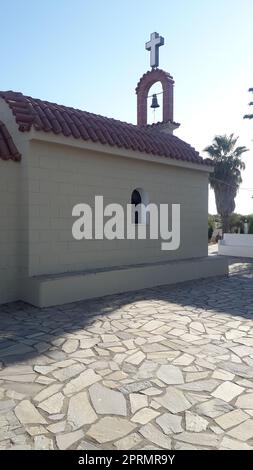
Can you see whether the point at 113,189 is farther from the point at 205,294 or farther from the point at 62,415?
the point at 62,415

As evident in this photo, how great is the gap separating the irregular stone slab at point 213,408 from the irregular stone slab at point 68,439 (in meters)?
1.08

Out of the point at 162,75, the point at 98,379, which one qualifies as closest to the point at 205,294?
the point at 98,379

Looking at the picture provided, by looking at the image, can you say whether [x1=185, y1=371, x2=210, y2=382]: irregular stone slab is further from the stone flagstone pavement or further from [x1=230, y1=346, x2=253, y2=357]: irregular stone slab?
[x1=230, y1=346, x2=253, y2=357]: irregular stone slab

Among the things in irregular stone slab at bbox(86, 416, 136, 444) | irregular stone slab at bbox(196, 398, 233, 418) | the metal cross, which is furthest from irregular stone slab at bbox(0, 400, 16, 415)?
the metal cross

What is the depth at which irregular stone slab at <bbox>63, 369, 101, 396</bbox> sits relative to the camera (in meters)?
3.56

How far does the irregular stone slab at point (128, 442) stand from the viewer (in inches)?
105

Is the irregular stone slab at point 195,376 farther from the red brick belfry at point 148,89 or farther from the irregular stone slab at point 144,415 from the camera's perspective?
the red brick belfry at point 148,89

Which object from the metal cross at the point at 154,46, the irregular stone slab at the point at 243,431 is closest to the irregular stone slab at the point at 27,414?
the irregular stone slab at the point at 243,431

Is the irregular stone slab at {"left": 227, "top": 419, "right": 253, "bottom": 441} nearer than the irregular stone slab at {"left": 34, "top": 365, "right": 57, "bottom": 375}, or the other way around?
the irregular stone slab at {"left": 227, "top": 419, "right": 253, "bottom": 441}

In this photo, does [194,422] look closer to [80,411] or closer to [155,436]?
[155,436]

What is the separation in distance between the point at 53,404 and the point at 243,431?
1665 millimetres

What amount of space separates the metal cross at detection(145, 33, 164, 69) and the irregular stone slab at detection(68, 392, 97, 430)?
452 inches

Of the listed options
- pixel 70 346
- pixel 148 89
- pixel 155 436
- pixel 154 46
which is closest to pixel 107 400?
pixel 155 436

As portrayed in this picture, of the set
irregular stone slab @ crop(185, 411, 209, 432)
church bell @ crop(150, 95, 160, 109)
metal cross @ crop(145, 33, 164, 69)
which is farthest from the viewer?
metal cross @ crop(145, 33, 164, 69)
